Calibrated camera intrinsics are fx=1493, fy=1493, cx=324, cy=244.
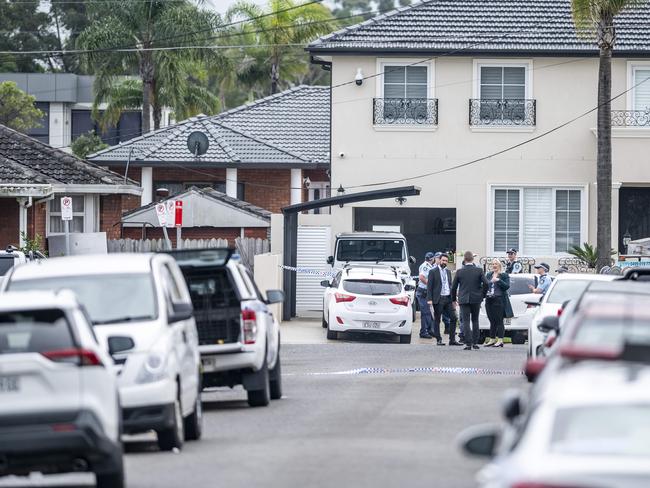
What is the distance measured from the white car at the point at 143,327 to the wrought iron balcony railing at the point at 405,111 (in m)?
24.4

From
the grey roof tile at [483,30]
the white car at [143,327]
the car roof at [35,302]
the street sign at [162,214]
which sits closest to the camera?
the car roof at [35,302]

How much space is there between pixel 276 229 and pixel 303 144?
11.4m

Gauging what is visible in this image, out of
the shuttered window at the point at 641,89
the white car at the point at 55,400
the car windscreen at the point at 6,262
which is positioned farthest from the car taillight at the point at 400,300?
the white car at the point at 55,400

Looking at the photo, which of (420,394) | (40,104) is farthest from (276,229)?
(40,104)

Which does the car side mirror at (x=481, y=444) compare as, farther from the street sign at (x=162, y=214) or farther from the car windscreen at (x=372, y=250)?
the car windscreen at (x=372, y=250)

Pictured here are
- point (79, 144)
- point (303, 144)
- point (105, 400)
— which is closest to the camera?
point (105, 400)

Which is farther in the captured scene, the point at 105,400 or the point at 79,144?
the point at 79,144

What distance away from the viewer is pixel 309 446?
44.4 feet

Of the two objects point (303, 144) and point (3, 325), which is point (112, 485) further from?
point (303, 144)

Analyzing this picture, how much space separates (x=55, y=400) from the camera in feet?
33.9

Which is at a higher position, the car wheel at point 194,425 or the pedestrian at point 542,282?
the pedestrian at point 542,282

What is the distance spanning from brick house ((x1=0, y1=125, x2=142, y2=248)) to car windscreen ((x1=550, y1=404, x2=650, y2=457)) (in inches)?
986

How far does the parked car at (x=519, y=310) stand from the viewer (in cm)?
3025

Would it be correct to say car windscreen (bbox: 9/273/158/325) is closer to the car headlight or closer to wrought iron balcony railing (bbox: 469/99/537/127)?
the car headlight
